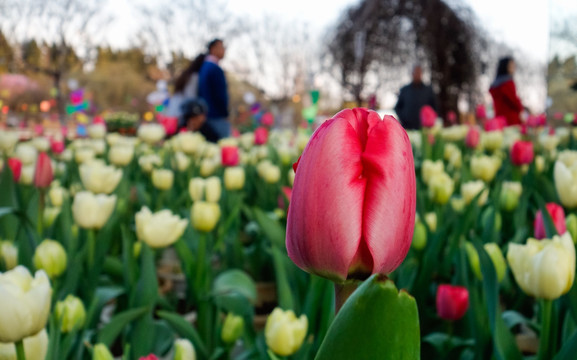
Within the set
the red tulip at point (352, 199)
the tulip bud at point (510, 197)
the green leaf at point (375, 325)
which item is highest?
the red tulip at point (352, 199)

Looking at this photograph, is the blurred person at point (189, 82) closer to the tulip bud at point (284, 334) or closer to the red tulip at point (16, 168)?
the red tulip at point (16, 168)

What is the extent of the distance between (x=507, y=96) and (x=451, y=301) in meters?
4.32

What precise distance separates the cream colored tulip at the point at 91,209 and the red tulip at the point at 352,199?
0.83m

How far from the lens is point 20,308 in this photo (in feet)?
1.77

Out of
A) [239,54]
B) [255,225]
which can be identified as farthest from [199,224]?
[239,54]

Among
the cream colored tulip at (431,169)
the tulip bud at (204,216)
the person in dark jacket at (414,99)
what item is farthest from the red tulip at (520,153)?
the person in dark jacket at (414,99)

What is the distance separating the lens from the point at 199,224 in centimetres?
121

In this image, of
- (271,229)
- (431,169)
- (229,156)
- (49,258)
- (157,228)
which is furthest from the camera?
(229,156)

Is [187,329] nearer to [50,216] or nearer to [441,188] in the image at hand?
[50,216]

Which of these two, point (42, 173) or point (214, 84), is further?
point (214, 84)

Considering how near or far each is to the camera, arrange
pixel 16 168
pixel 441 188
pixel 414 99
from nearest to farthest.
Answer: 1. pixel 441 188
2. pixel 16 168
3. pixel 414 99

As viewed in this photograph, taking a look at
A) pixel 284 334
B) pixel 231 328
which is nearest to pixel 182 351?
pixel 284 334

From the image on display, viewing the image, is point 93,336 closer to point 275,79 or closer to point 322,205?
point 322,205

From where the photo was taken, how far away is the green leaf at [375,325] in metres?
0.31
